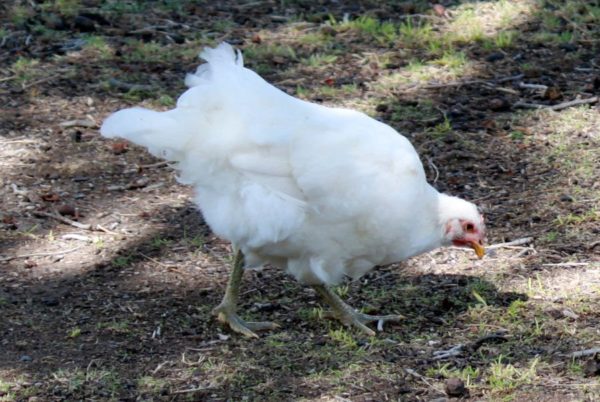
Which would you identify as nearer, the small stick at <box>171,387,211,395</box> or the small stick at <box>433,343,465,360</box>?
the small stick at <box>171,387,211,395</box>

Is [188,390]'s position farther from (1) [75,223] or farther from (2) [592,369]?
(1) [75,223]

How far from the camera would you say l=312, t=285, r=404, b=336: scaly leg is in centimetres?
491

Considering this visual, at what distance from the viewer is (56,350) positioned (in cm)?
466

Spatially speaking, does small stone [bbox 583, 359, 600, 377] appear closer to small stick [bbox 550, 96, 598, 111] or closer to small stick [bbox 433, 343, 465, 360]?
small stick [bbox 433, 343, 465, 360]

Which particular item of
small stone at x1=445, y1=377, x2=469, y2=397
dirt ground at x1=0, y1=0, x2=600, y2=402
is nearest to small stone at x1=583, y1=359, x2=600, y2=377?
dirt ground at x1=0, y1=0, x2=600, y2=402

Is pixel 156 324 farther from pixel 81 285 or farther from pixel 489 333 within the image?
pixel 489 333

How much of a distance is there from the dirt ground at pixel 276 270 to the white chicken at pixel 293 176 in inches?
17.1

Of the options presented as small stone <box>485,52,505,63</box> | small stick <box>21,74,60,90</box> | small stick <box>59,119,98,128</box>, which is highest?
small stick <box>21,74,60,90</box>

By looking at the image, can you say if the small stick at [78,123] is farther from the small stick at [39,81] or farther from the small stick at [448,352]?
the small stick at [448,352]

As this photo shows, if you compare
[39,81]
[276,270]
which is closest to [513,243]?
[276,270]

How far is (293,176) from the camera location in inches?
179

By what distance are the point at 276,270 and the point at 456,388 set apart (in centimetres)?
154

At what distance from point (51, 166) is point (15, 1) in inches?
99.5

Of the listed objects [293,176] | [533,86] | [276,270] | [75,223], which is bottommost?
[276,270]
